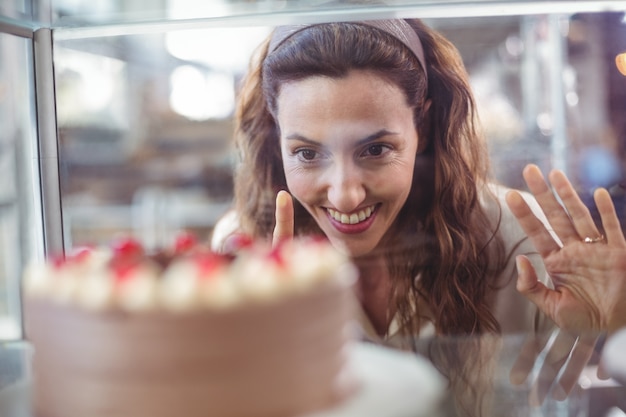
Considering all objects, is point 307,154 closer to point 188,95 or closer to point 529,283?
point 188,95

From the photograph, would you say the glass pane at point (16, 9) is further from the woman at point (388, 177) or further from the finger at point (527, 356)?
the finger at point (527, 356)

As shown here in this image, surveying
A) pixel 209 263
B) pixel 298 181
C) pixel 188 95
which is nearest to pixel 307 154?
pixel 298 181

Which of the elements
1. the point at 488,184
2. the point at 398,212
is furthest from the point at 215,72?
the point at 488,184

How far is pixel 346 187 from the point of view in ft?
4.06

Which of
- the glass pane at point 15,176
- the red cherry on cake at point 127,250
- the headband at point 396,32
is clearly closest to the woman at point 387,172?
the headband at point 396,32

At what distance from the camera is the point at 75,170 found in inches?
51.9

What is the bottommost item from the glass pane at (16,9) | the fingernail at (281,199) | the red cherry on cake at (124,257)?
the red cherry on cake at (124,257)

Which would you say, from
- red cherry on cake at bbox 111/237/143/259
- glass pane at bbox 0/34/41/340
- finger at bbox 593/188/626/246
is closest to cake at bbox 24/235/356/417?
red cherry on cake at bbox 111/237/143/259

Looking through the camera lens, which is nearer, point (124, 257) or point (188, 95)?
point (124, 257)

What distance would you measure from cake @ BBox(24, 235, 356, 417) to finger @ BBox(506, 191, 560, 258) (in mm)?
515

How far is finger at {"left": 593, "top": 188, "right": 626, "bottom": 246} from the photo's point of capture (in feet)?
4.34

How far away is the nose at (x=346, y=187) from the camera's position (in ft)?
4.05

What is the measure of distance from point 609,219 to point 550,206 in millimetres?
108

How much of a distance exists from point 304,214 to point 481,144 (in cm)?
34
